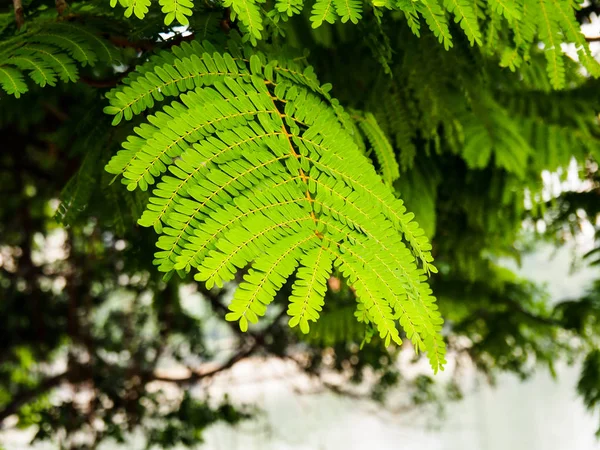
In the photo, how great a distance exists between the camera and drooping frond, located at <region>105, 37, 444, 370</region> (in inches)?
24.9

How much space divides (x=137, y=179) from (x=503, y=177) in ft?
4.07

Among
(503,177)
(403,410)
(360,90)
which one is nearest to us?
(360,90)

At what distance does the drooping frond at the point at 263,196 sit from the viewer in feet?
2.07

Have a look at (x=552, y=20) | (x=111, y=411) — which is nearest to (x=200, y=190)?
(x=552, y=20)

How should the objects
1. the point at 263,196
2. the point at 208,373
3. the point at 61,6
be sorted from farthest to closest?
the point at 208,373
the point at 61,6
the point at 263,196

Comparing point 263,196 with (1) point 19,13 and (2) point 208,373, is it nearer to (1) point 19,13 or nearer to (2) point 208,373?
(1) point 19,13

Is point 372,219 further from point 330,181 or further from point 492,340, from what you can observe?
point 492,340

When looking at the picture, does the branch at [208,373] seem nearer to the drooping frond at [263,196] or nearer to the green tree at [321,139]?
the green tree at [321,139]

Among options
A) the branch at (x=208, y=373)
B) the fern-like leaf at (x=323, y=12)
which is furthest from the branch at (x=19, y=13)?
the branch at (x=208, y=373)

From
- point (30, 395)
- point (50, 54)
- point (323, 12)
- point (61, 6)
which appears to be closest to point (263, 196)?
point (323, 12)

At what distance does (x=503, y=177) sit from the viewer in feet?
5.43

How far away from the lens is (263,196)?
0.67 meters

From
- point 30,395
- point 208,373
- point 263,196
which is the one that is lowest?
point 30,395

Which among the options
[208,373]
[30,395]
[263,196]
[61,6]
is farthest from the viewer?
[208,373]
